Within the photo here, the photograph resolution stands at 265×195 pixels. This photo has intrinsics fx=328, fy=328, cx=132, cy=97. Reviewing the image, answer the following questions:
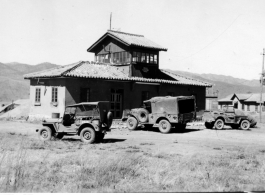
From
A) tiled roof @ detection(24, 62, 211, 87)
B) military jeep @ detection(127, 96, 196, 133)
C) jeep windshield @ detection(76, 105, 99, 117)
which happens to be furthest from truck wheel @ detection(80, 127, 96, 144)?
tiled roof @ detection(24, 62, 211, 87)

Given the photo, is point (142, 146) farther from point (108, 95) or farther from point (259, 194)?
point (108, 95)

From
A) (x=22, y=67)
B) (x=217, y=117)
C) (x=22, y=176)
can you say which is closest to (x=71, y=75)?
(x=217, y=117)

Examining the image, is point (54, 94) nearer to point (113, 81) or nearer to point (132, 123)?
point (113, 81)

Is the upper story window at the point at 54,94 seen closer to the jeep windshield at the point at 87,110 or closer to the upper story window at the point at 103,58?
the upper story window at the point at 103,58

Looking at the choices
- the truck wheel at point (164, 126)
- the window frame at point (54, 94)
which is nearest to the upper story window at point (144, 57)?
the window frame at point (54, 94)

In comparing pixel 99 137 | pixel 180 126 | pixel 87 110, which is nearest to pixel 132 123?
pixel 180 126

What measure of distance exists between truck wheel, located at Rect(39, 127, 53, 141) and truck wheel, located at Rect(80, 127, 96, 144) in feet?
4.83

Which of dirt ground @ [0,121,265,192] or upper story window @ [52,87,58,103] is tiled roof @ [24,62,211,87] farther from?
dirt ground @ [0,121,265,192]

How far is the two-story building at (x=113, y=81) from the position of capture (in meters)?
22.8

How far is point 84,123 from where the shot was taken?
13.1 m

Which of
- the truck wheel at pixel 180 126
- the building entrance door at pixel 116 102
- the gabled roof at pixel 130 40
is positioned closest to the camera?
the truck wheel at pixel 180 126

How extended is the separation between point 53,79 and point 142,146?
12740 millimetres

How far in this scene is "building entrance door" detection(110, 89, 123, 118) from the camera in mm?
24756

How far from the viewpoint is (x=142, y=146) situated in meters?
12.3
